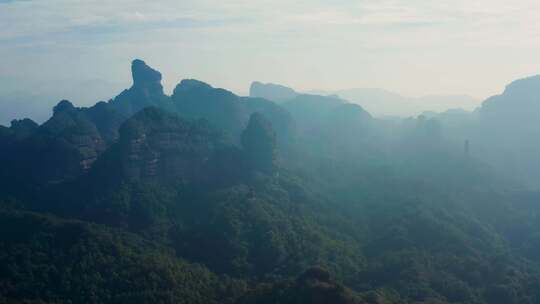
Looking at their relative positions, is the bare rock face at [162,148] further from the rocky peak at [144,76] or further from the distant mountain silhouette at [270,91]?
the distant mountain silhouette at [270,91]

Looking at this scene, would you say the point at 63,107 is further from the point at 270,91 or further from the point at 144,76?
the point at 270,91

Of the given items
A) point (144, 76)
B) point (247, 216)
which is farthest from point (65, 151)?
point (144, 76)

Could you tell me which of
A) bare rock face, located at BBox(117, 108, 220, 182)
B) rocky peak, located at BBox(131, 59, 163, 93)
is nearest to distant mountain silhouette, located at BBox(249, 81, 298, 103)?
rocky peak, located at BBox(131, 59, 163, 93)

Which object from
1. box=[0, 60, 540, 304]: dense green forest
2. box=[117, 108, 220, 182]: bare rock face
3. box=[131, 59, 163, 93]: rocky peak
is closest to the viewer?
box=[0, 60, 540, 304]: dense green forest

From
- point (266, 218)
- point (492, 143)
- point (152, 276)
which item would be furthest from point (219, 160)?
point (492, 143)

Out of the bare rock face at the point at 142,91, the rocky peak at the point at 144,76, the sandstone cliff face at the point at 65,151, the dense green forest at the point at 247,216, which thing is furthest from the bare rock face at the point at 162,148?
the rocky peak at the point at 144,76

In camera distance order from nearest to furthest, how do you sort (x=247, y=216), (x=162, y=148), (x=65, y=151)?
(x=247, y=216)
(x=65, y=151)
(x=162, y=148)

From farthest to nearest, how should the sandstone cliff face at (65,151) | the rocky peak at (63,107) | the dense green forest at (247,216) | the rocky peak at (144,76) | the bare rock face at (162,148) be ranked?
the rocky peak at (144,76) → the rocky peak at (63,107) → the sandstone cliff face at (65,151) → the bare rock face at (162,148) → the dense green forest at (247,216)

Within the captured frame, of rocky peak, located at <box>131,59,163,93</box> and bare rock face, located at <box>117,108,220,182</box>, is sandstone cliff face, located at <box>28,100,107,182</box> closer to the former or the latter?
bare rock face, located at <box>117,108,220,182</box>
